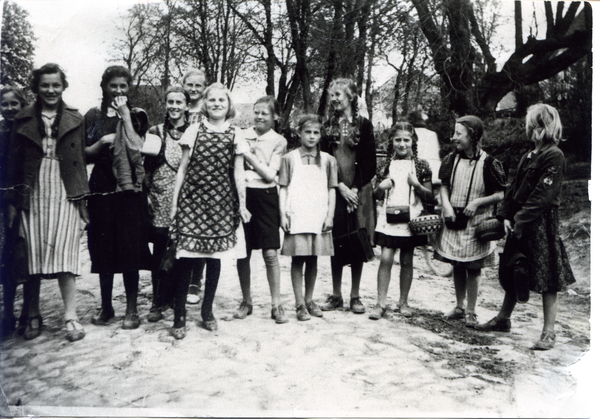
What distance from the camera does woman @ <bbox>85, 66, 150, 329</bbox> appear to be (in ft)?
11.9

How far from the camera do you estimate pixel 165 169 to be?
369 centimetres

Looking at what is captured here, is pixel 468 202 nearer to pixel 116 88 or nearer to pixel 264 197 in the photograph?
pixel 264 197

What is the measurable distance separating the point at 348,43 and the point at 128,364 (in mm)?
2833

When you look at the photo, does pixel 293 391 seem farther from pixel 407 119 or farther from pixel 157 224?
pixel 407 119

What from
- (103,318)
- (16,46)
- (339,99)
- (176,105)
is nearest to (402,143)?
(339,99)

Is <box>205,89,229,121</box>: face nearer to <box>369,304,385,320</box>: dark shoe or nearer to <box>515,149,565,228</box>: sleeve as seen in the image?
<box>369,304,385,320</box>: dark shoe

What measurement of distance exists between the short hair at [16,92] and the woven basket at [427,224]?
2.85 metres

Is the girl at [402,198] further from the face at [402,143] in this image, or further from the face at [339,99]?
the face at [339,99]

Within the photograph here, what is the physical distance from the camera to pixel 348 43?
4031 millimetres

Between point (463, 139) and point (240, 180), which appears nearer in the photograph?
point (240, 180)

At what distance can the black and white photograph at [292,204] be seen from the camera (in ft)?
11.1

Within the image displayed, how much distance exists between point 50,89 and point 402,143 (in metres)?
2.52

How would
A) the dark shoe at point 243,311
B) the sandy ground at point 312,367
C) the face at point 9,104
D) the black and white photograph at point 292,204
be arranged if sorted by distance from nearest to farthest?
the sandy ground at point 312,367 < the black and white photograph at point 292,204 < the face at point 9,104 < the dark shoe at point 243,311

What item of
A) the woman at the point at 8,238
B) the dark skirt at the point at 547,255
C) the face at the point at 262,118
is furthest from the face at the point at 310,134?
the woman at the point at 8,238
